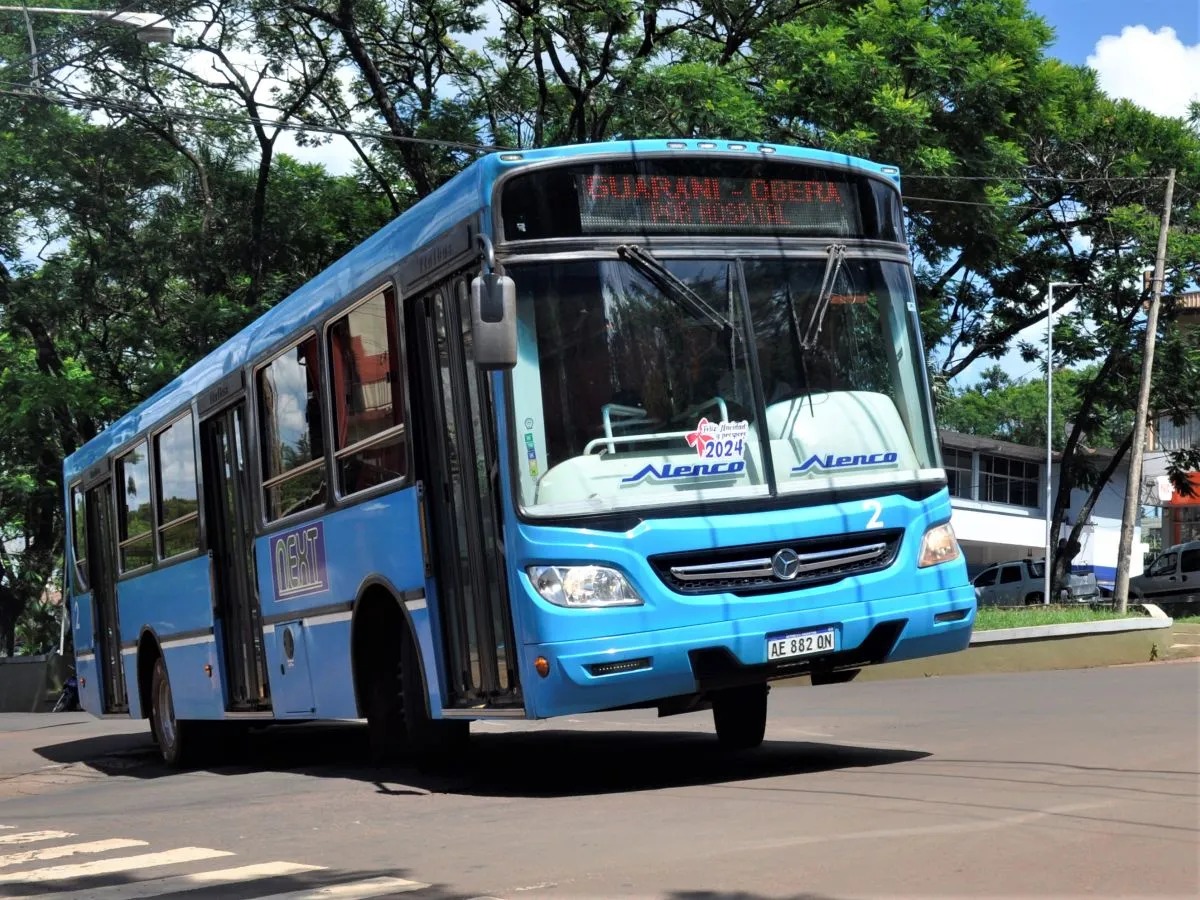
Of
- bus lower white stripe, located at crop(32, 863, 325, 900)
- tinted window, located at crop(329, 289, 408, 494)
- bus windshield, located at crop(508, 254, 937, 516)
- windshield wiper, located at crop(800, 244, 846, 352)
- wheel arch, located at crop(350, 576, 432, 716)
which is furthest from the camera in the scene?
wheel arch, located at crop(350, 576, 432, 716)

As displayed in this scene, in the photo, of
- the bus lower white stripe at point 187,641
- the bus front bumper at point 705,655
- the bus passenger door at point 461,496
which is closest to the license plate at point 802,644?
the bus front bumper at point 705,655

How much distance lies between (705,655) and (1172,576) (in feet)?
118

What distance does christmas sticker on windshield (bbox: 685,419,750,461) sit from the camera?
8.20 metres

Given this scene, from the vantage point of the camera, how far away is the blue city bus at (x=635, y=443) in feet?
26.2

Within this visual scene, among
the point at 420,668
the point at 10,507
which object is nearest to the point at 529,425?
the point at 420,668

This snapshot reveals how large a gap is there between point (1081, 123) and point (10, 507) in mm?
23490

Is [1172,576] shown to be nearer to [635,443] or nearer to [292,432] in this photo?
[292,432]

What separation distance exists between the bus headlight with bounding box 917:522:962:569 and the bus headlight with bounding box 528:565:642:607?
5.48 ft

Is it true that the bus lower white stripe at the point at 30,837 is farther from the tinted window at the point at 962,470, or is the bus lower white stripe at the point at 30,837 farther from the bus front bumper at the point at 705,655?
the tinted window at the point at 962,470

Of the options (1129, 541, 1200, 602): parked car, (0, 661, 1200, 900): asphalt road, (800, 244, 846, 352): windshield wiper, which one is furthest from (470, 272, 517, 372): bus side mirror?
(1129, 541, 1200, 602): parked car

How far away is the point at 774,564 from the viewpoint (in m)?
8.20

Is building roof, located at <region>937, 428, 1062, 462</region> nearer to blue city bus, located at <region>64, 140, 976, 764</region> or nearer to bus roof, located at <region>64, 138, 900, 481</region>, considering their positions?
bus roof, located at <region>64, 138, 900, 481</region>

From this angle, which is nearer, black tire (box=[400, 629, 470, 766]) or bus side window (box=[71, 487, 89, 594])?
black tire (box=[400, 629, 470, 766])

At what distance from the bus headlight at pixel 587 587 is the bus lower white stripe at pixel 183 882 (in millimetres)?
1761
